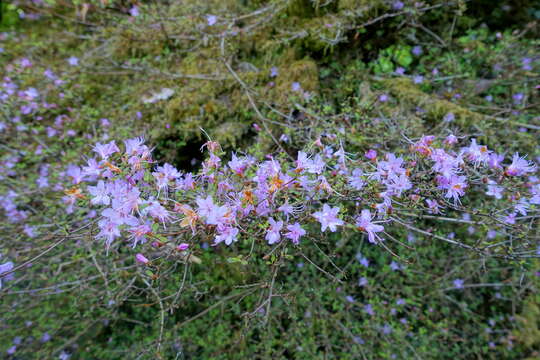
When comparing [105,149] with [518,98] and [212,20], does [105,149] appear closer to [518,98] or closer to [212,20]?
[212,20]

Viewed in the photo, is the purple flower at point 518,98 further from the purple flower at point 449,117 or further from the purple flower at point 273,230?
the purple flower at point 273,230

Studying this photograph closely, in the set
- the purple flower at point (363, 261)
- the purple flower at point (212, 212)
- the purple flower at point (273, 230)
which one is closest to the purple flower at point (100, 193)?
the purple flower at point (212, 212)

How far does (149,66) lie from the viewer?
2.95 m

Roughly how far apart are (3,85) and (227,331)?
3323 mm

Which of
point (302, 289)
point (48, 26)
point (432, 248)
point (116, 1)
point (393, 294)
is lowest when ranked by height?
point (393, 294)

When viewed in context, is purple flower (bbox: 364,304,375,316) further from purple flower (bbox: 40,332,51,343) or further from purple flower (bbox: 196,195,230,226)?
purple flower (bbox: 40,332,51,343)

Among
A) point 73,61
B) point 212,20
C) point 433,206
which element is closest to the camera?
point 433,206

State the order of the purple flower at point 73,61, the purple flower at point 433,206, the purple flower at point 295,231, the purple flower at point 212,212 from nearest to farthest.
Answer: the purple flower at point 212,212
the purple flower at point 295,231
the purple flower at point 433,206
the purple flower at point 73,61

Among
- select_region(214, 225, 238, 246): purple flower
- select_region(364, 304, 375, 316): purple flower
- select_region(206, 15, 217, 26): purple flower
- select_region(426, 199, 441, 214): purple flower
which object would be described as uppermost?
select_region(206, 15, 217, 26): purple flower

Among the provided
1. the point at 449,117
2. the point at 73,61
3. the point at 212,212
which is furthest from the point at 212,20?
the point at 212,212

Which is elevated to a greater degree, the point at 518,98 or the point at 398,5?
the point at 398,5

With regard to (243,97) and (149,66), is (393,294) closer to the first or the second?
(243,97)

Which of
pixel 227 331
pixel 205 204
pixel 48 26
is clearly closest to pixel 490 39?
pixel 205 204

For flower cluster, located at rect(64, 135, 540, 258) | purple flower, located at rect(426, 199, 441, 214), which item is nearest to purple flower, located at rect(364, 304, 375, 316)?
purple flower, located at rect(426, 199, 441, 214)
